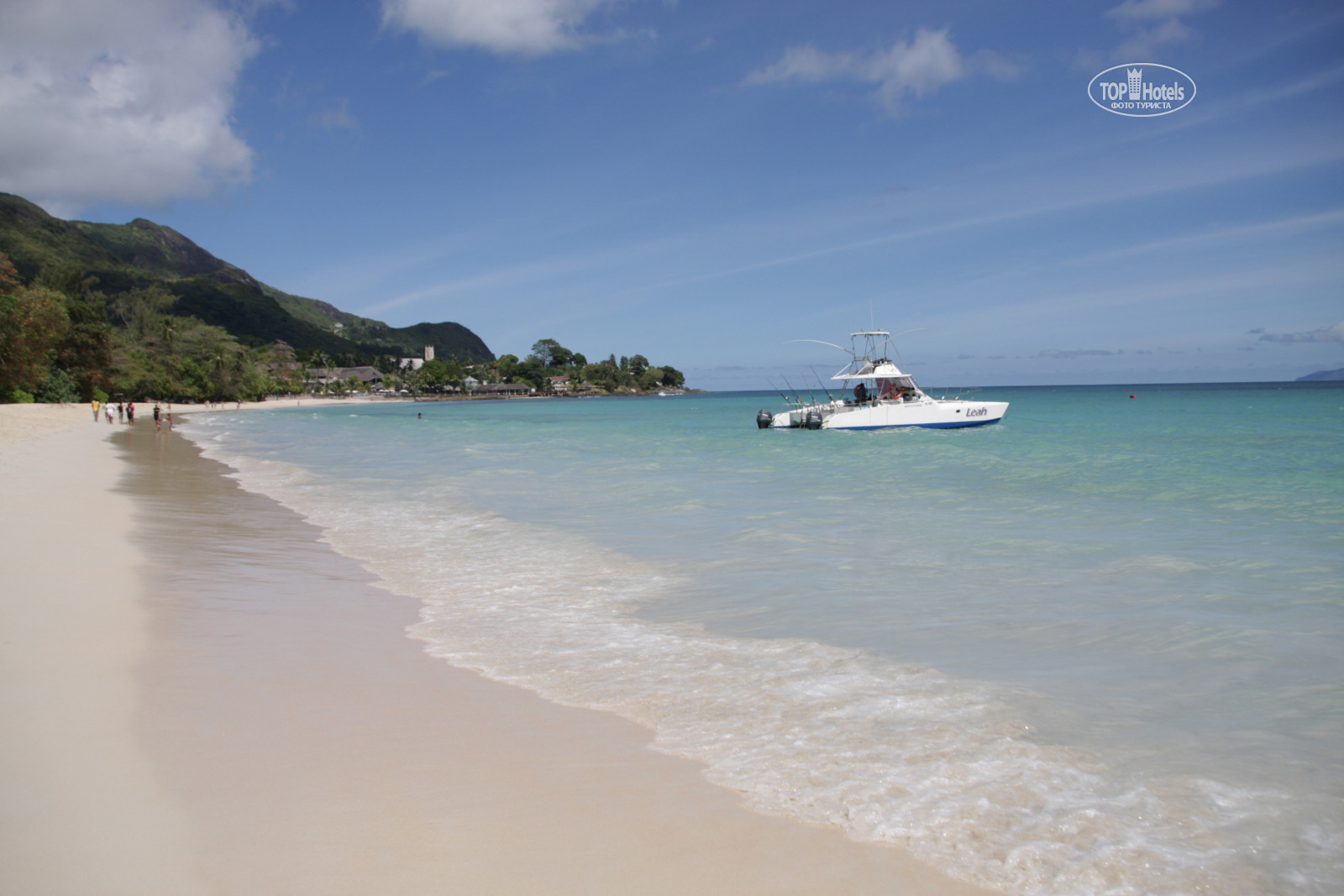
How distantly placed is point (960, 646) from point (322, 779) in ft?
14.4

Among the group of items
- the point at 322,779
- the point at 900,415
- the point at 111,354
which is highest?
the point at 111,354

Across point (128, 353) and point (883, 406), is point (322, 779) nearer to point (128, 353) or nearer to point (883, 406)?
point (883, 406)

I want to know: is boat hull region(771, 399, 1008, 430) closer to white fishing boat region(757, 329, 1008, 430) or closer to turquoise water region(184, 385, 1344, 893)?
white fishing boat region(757, 329, 1008, 430)

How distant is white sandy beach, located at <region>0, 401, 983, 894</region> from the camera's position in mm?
2695

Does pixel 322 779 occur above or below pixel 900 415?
below

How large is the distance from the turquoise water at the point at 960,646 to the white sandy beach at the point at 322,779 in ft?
A: 1.17

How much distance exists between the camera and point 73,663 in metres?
4.63

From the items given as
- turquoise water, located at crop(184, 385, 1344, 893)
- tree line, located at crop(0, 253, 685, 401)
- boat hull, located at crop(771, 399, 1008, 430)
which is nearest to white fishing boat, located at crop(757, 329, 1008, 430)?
boat hull, located at crop(771, 399, 1008, 430)

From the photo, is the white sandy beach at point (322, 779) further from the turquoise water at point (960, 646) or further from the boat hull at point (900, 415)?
the boat hull at point (900, 415)

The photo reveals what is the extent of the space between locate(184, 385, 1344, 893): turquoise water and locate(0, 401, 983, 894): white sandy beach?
36 centimetres

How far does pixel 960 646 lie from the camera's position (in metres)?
5.67

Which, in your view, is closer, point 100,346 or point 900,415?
point 900,415

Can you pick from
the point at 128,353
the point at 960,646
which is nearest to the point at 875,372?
the point at 960,646

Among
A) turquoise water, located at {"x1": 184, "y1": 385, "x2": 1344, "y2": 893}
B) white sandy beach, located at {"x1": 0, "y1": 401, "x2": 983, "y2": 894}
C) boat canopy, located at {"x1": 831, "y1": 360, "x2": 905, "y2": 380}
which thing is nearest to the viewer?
white sandy beach, located at {"x1": 0, "y1": 401, "x2": 983, "y2": 894}
